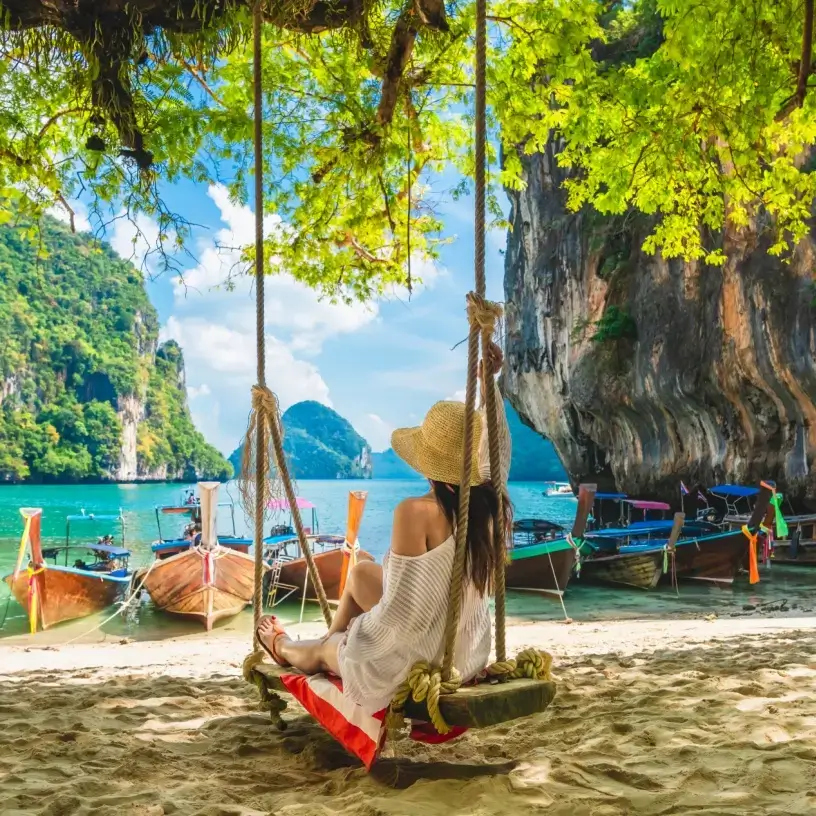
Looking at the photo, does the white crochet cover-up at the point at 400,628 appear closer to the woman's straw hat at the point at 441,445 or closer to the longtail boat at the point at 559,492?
the woman's straw hat at the point at 441,445

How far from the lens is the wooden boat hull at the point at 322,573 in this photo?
9961 mm

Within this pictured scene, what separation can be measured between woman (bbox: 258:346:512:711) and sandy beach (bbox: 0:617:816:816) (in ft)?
1.00

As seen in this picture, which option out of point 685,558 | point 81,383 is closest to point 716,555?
point 685,558

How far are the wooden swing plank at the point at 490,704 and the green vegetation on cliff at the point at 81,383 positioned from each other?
57895 mm

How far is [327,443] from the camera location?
120 meters

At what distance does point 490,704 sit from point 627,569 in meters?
10.5

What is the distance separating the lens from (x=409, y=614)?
1.94m

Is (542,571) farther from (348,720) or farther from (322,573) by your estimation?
(348,720)

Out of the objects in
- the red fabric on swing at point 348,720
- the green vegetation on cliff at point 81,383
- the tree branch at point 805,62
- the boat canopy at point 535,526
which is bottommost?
the boat canopy at point 535,526

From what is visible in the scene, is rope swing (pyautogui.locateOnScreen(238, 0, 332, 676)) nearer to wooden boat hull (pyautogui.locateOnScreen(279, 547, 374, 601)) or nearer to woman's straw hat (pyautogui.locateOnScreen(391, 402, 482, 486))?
woman's straw hat (pyautogui.locateOnScreen(391, 402, 482, 486))

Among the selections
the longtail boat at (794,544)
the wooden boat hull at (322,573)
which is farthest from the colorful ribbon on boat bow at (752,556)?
the wooden boat hull at (322,573)

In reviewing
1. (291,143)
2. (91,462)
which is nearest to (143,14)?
(291,143)

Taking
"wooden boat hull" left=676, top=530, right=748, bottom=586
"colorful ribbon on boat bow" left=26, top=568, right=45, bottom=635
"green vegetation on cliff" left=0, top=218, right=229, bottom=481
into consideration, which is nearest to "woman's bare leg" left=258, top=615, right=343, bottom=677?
"colorful ribbon on boat bow" left=26, top=568, right=45, bottom=635

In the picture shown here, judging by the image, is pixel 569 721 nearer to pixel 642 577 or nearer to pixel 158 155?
pixel 158 155
